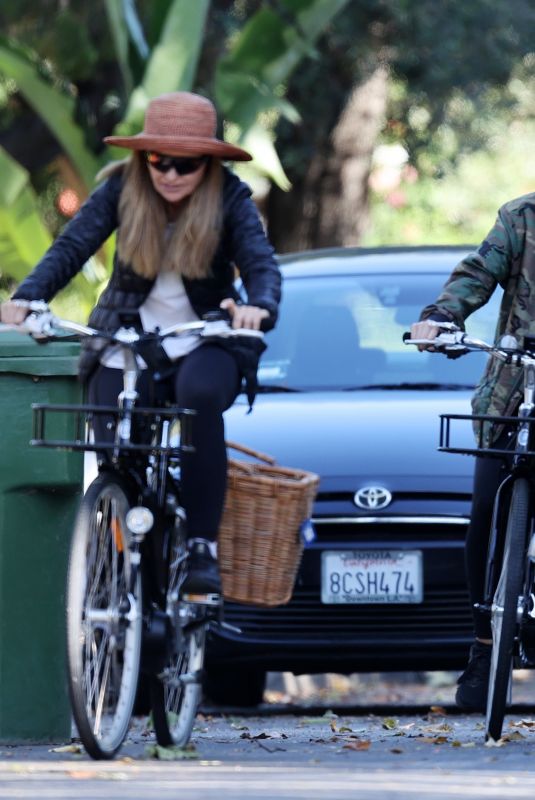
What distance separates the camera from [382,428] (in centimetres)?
768

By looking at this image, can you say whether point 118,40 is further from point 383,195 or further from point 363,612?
point 383,195

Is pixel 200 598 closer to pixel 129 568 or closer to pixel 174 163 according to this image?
pixel 129 568

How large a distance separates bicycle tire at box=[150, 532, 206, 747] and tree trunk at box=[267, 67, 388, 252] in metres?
11.8

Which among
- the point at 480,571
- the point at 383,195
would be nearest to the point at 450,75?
the point at 383,195

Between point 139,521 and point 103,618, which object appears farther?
point 139,521

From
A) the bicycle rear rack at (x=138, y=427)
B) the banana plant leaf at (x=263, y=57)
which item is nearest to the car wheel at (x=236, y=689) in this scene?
the bicycle rear rack at (x=138, y=427)

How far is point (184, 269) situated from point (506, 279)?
990 millimetres

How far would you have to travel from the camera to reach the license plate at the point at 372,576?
7.26 m

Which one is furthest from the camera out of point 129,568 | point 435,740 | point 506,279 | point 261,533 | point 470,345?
point 261,533

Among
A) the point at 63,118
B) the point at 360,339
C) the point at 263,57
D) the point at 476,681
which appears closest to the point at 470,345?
the point at 476,681

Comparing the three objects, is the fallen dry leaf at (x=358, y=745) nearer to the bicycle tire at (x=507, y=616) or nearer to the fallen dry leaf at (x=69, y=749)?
the bicycle tire at (x=507, y=616)

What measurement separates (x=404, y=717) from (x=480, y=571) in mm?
1536

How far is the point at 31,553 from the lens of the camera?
6.32 m

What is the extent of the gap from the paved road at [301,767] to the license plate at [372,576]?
19.6 inches
